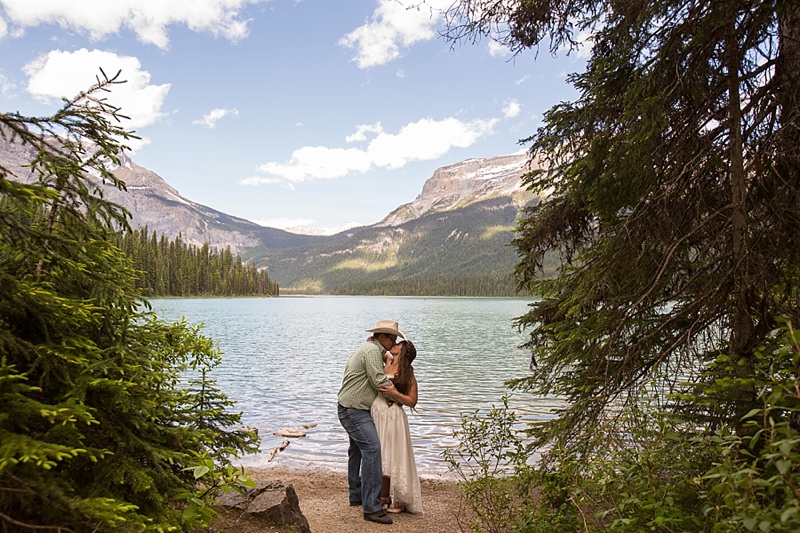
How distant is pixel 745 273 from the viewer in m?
3.96

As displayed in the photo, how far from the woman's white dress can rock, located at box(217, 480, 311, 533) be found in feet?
4.02

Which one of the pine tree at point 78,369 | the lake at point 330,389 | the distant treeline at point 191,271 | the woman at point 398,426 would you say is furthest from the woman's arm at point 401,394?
the distant treeline at point 191,271

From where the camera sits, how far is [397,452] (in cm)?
661

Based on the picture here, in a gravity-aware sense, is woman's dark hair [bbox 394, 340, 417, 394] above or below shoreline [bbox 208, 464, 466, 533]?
above

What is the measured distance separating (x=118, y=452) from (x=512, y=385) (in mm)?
5240

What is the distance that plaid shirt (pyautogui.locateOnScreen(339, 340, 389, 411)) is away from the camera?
6266 millimetres

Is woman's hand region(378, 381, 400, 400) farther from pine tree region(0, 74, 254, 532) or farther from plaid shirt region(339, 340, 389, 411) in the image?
pine tree region(0, 74, 254, 532)

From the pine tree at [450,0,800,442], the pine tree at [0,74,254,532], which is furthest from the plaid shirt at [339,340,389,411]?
the pine tree at [0,74,254,532]

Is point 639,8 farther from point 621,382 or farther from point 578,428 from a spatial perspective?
point 578,428

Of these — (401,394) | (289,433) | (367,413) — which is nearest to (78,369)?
(367,413)

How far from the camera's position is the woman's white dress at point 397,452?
256 inches

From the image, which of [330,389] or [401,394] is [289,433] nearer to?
[330,389]

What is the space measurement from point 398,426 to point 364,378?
28.8 inches

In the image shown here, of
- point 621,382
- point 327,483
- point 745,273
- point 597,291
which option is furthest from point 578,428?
point 327,483
